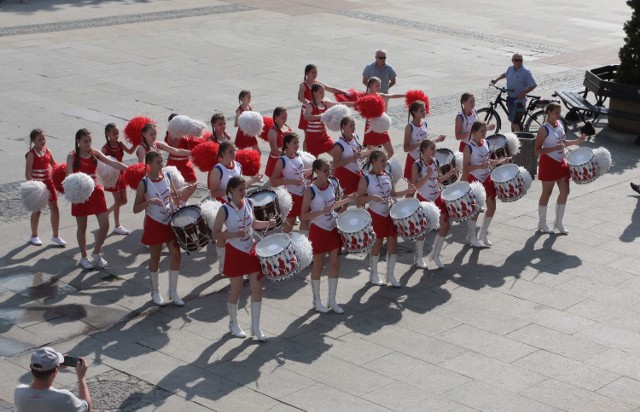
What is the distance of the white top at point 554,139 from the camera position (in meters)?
14.0

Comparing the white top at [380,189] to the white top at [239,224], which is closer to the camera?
the white top at [239,224]

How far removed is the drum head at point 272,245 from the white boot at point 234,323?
68 centimetres

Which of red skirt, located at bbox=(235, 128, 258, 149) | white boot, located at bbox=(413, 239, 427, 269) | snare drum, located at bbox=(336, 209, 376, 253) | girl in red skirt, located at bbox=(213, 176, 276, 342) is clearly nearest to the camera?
girl in red skirt, located at bbox=(213, 176, 276, 342)

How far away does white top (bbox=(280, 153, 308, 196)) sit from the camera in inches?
500

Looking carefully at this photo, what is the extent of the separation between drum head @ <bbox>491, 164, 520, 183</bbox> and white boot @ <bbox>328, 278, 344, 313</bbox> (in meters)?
2.95

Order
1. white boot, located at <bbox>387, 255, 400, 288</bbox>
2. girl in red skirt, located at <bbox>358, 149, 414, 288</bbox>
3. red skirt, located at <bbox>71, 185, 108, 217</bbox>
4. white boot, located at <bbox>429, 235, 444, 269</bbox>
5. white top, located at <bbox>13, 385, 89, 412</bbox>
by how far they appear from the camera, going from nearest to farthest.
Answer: white top, located at <bbox>13, 385, 89, 412</bbox> → girl in red skirt, located at <bbox>358, 149, 414, 288</bbox> → white boot, located at <bbox>387, 255, 400, 288</bbox> → red skirt, located at <bbox>71, 185, 108, 217</bbox> → white boot, located at <bbox>429, 235, 444, 269</bbox>

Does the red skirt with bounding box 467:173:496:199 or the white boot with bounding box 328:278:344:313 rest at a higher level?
the red skirt with bounding box 467:173:496:199

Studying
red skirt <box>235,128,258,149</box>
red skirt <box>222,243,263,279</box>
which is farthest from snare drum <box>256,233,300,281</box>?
red skirt <box>235,128,258,149</box>

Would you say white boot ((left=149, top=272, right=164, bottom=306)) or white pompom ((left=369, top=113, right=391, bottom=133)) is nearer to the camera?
white boot ((left=149, top=272, right=164, bottom=306))

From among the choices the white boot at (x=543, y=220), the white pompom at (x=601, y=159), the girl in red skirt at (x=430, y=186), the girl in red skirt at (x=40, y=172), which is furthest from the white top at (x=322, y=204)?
the white pompom at (x=601, y=159)

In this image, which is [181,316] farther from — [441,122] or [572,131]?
[572,131]

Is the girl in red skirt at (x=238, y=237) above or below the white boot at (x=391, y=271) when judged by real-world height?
above

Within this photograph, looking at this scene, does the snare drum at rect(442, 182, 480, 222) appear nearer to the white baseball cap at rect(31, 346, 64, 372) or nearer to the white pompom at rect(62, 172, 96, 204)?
the white pompom at rect(62, 172, 96, 204)

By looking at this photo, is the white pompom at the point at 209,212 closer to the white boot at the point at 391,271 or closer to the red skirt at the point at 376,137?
the white boot at the point at 391,271
